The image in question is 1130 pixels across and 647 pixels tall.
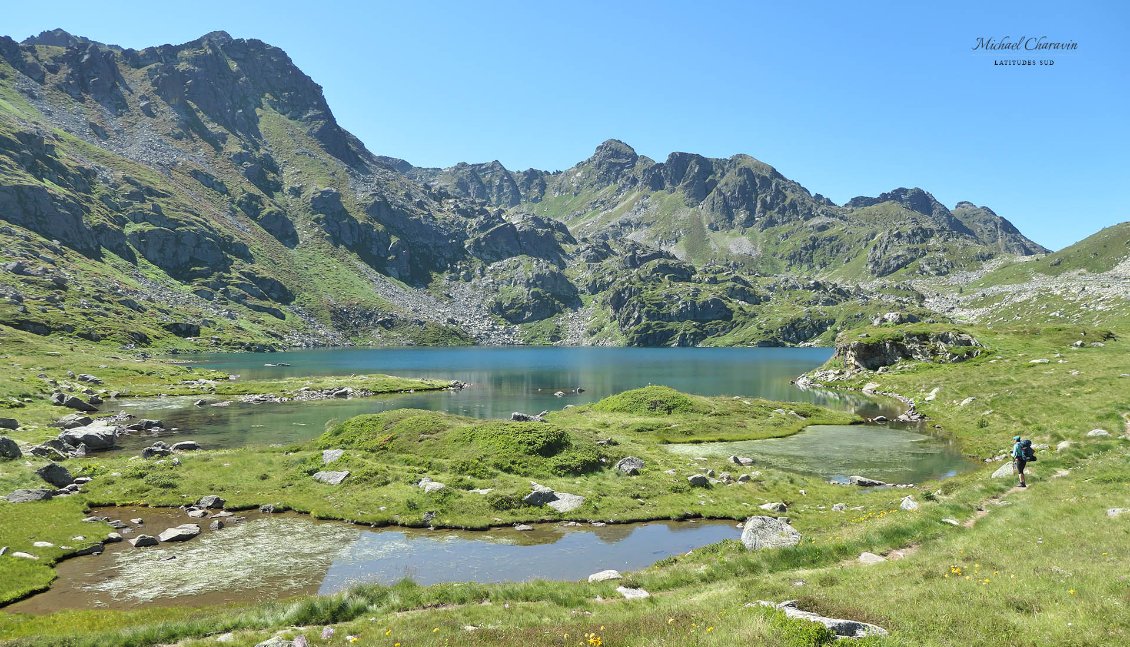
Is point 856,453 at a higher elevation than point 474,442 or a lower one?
lower

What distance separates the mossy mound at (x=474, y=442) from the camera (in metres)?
45.2

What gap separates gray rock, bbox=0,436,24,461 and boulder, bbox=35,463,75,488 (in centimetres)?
415

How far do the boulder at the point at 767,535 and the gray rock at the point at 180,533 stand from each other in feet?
103

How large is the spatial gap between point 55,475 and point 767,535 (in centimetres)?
5026

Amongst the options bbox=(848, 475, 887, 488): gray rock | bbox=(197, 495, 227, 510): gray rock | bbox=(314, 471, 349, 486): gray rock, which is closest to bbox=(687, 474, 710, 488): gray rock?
bbox=(848, 475, 887, 488): gray rock

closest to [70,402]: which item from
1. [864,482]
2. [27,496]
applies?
[27,496]

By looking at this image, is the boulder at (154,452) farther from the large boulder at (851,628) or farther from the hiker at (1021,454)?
the hiker at (1021,454)

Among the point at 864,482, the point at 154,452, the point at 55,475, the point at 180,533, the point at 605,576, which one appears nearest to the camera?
the point at 605,576

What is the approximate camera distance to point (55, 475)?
4112 centimetres

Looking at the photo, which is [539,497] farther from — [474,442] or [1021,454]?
[1021,454]

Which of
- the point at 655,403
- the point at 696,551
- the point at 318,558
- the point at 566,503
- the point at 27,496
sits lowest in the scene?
the point at 655,403

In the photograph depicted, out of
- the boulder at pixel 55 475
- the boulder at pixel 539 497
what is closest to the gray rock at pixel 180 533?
the boulder at pixel 55 475

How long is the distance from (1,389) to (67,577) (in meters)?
72.9

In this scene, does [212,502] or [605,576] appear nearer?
[605,576]
